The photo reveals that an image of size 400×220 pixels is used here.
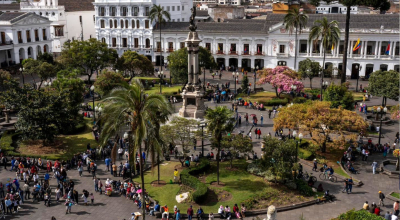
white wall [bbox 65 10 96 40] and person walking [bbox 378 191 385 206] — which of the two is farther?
white wall [bbox 65 10 96 40]

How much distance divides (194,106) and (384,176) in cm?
1851

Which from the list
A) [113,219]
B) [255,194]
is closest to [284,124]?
[255,194]

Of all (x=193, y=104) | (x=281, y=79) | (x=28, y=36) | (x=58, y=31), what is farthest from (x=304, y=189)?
(x=58, y=31)

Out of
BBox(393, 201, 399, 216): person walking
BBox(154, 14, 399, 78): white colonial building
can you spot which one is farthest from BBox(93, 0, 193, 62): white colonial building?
BBox(393, 201, 399, 216): person walking

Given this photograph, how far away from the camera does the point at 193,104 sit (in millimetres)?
43094

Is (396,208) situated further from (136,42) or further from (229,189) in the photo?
(136,42)

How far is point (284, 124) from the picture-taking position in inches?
1406

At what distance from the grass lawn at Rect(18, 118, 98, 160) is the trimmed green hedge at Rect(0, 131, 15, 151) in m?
0.97

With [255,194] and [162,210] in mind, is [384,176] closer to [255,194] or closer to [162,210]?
[255,194]

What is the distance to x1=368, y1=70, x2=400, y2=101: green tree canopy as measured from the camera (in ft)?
151

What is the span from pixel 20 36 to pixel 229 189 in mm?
59309

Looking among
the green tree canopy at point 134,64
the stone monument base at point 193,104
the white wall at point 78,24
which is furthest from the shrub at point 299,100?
the white wall at point 78,24

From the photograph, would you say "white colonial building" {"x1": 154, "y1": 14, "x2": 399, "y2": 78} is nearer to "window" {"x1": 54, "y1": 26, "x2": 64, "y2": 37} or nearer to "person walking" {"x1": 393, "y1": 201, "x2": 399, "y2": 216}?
"window" {"x1": 54, "y1": 26, "x2": 64, "y2": 37}

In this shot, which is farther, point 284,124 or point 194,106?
point 194,106
